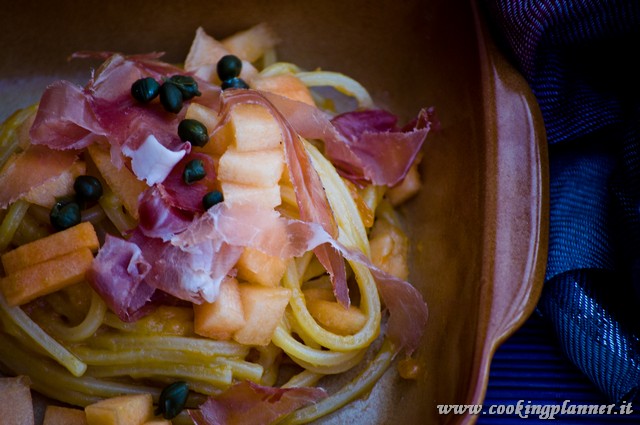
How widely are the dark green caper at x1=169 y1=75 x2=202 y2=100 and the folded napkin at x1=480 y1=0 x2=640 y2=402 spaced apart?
1.02m

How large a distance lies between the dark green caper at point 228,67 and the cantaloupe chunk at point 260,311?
83cm

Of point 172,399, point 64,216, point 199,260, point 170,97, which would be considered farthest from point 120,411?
point 170,97

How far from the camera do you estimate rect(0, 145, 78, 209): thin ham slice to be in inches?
89.7

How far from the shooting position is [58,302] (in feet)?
7.83

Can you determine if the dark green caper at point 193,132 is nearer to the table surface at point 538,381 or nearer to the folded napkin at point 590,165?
the folded napkin at point 590,165

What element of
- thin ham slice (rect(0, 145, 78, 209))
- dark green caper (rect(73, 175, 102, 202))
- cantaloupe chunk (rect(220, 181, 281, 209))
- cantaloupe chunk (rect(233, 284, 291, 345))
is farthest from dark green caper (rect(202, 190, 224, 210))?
thin ham slice (rect(0, 145, 78, 209))

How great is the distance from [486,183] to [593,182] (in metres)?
0.53

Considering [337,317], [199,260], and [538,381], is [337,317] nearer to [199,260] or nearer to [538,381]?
[199,260]

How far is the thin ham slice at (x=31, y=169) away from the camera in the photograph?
2.28m

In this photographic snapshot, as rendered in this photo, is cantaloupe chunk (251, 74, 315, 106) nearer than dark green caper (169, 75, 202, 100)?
No

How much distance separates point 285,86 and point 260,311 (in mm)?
851

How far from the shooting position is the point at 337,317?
95.8 inches

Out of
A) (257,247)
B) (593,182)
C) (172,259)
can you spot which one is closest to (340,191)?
(257,247)

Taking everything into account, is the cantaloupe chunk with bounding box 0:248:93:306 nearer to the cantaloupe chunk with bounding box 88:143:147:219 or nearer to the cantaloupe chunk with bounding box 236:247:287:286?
the cantaloupe chunk with bounding box 88:143:147:219
